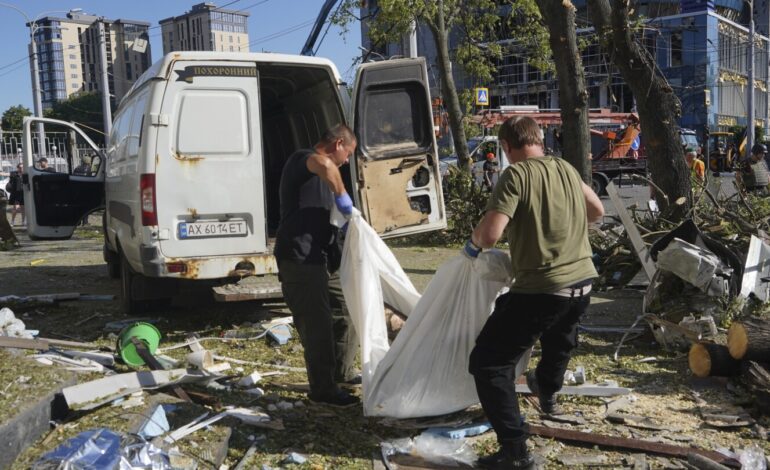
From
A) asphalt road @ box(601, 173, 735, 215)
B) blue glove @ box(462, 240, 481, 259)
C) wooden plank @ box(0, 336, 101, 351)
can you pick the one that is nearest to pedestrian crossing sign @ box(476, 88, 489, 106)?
asphalt road @ box(601, 173, 735, 215)

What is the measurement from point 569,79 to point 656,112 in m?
1.16

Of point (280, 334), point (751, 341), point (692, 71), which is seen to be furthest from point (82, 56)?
point (751, 341)

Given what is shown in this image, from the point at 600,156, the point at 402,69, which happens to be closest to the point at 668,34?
the point at 600,156

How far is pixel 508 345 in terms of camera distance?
3.60 m

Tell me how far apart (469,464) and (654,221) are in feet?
18.0

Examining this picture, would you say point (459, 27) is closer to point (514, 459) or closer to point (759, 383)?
point (759, 383)

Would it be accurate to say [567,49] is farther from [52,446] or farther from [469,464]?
[52,446]

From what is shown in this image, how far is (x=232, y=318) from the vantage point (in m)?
7.13

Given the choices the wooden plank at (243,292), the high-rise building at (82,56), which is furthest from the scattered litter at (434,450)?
the high-rise building at (82,56)

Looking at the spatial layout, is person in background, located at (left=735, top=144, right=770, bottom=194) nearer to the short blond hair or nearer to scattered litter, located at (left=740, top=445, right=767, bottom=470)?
scattered litter, located at (left=740, top=445, right=767, bottom=470)

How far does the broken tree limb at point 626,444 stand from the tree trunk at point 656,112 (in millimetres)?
4800

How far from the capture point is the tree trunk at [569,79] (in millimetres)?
8789

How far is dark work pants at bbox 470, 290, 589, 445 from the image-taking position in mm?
3535

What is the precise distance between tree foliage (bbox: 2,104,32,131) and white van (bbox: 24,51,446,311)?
57741 millimetres
